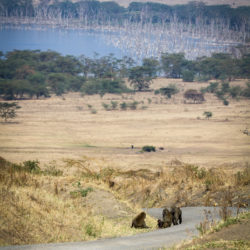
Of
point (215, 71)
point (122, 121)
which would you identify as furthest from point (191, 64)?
point (122, 121)

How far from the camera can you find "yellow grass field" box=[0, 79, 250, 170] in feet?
115

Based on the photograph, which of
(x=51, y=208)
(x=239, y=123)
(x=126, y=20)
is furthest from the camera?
(x=126, y=20)

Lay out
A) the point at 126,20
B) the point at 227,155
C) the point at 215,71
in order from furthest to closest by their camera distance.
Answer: the point at 126,20
the point at 215,71
the point at 227,155

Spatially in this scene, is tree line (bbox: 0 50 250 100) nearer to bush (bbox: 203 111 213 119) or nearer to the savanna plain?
the savanna plain

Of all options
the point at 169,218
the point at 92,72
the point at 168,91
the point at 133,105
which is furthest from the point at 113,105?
the point at 169,218

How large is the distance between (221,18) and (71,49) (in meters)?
18.8

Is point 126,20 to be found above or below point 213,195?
above

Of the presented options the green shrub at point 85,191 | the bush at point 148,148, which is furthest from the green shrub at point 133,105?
the green shrub at point 85,191

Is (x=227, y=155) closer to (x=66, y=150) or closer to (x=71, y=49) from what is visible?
(x=66, y=150)

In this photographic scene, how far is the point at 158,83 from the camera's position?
61.9 m

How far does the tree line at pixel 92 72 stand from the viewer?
53.6 meters

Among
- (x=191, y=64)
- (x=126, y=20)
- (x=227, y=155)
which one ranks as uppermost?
(x=126, y=20)

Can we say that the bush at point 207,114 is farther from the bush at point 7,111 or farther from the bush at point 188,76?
the bush at point 7,111

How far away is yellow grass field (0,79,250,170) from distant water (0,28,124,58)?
11.3 metres
